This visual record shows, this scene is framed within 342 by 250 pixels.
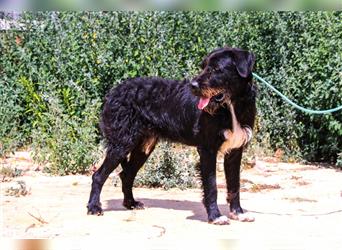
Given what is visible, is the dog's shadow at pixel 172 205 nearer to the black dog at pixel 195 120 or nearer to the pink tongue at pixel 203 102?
the black dog at pixel 195 120

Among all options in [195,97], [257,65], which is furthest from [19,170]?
[257,65]

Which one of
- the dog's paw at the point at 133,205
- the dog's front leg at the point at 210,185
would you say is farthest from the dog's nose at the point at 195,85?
the dog's paw at the point at 133,205

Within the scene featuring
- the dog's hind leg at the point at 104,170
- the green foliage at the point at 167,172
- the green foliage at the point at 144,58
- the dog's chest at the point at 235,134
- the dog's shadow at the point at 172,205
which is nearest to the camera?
the dog's chest at the point at 235,134

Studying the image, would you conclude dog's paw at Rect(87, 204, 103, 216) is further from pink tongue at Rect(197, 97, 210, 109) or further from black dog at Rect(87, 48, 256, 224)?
pink tongue at Rect(197, 97, 210, 109)

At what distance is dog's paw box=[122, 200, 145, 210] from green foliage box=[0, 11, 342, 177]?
10.8 ft

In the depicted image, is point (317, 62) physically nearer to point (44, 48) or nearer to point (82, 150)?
point (82, 150)

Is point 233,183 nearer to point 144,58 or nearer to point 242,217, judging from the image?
point 242,217

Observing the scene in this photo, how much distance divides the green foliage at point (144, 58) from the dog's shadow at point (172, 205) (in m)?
2.93

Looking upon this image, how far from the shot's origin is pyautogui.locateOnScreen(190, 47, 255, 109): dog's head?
5.94 m

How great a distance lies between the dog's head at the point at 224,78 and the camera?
5938 millimetres

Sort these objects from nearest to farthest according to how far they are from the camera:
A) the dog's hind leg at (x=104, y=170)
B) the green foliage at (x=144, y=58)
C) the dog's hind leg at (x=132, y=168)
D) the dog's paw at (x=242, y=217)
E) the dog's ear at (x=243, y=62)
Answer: the dog's ear at (x=243, y=62), the dog's paw at (x=242, y=217), the dog's hind leg at (x=104, y=170), the dog's hind leg at (x=132, y=168), the green foliage at (x=144, y=58)

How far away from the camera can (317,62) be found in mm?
9984

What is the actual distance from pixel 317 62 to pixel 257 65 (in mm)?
1351

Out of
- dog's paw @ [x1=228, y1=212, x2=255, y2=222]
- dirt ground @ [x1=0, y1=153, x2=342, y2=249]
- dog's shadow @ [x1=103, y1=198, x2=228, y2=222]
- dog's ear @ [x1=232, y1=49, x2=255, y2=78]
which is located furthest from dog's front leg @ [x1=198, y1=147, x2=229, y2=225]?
dog's ear @ [x1=232, y1=49, x2=255, y2=78]
